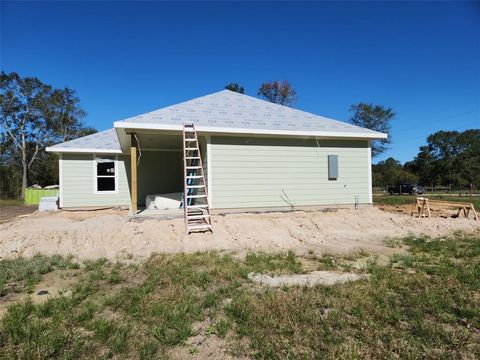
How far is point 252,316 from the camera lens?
3205 mm

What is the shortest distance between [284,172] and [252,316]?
762 centimetres

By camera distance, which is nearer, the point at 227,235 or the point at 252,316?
the point at 252,316

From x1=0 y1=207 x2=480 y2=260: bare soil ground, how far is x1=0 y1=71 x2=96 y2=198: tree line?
3026 centimetres

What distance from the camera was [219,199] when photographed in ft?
31.9

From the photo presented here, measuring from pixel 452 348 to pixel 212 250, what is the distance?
4490 mm

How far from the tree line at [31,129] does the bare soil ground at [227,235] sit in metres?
30.3

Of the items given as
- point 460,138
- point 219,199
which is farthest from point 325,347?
point 460,138

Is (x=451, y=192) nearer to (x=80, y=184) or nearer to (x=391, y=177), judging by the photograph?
(x=391, y=177)

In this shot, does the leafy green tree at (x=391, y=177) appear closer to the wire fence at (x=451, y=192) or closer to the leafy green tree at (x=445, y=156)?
the leafy green tree at (x=445, y=156)

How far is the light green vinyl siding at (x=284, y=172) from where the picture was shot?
9.85 m

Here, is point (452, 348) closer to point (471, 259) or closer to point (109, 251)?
point (471, 259)

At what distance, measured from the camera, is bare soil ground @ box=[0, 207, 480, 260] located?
6402 millimetres

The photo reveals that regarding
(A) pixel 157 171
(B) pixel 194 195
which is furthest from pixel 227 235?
(A) pixel 157 171

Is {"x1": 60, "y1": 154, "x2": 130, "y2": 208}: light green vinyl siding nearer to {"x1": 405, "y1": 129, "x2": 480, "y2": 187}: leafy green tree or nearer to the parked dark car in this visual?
the parked dark car
